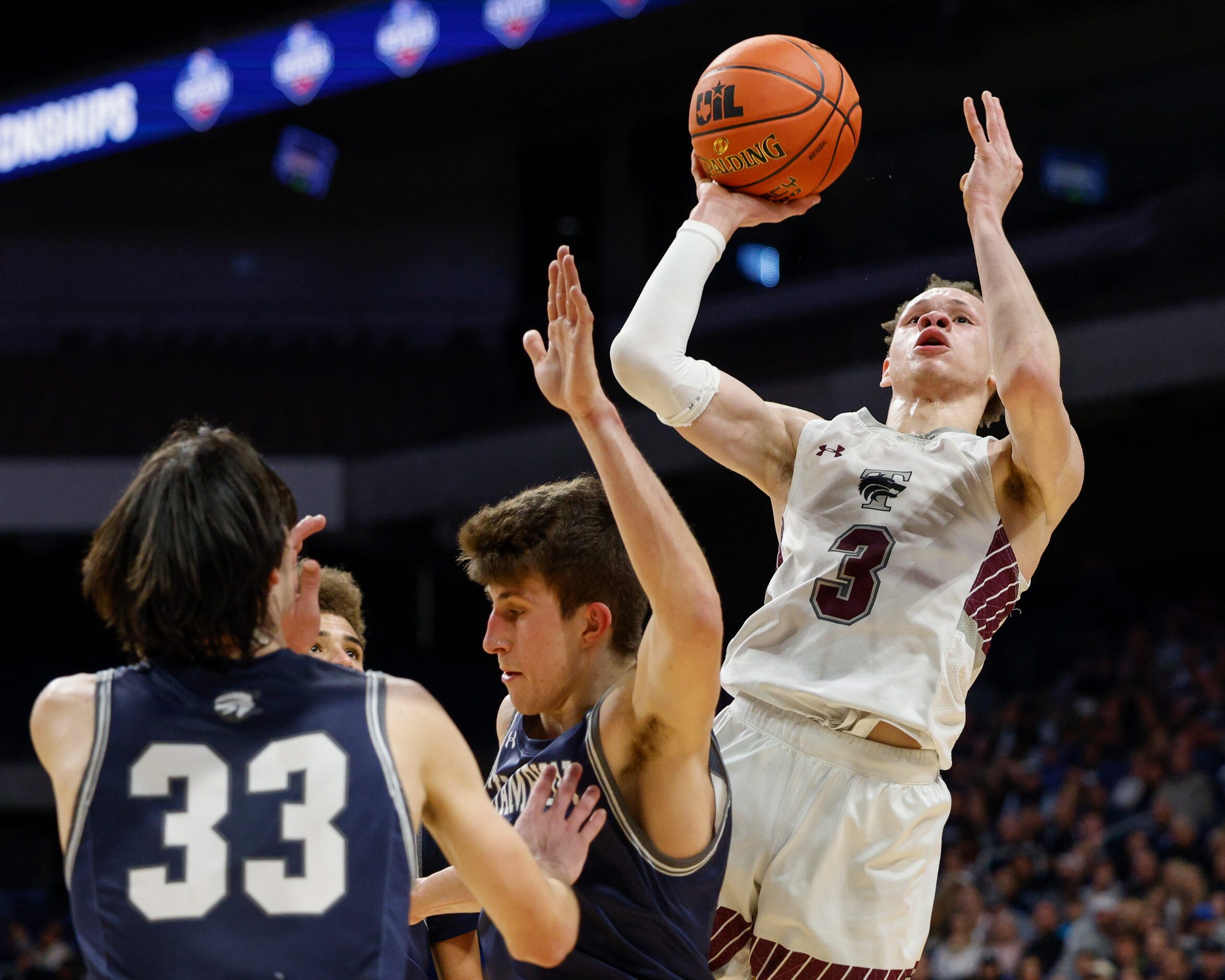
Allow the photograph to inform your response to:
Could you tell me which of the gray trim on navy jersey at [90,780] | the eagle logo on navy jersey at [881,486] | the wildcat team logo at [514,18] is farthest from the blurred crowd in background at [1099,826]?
the gray trim on navy jersey at [90,780]

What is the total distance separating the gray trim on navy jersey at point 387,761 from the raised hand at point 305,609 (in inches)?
22.4

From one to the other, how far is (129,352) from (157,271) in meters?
2.08

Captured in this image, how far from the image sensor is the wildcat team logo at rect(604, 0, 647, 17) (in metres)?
13.0

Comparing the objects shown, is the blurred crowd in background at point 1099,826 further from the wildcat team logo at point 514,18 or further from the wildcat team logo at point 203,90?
the wildcat team logo at point 203,90

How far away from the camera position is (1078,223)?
14.1 m

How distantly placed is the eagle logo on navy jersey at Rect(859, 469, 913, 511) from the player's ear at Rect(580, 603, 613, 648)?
0.99 metres

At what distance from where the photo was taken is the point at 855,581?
11.0 feet

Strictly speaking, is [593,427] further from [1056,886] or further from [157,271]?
[157,271]

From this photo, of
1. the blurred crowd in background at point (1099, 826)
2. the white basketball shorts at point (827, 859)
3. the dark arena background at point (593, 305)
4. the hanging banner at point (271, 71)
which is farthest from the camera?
the hanging banner at point (271, 71)

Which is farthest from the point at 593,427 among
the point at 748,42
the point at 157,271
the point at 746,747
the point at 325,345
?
the point at 157,271

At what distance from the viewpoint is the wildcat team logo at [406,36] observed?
47.3ft

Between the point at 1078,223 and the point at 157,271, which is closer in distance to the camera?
the point at 1078,223

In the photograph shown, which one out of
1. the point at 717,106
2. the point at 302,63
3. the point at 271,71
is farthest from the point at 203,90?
the point at 717,106

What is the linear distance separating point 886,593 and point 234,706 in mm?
1724
